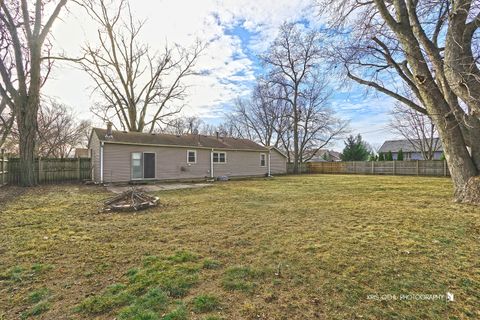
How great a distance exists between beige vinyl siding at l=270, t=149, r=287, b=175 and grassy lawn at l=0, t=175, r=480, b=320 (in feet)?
55.2

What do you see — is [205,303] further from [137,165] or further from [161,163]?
[161,163]

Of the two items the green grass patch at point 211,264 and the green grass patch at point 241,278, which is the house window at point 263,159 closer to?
the green grass patch at point 211,264

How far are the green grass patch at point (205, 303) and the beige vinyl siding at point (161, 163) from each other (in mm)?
12338

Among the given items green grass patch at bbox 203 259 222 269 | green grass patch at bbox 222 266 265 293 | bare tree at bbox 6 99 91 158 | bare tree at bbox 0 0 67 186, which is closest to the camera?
green grass patch at bbox 222 266 265 293

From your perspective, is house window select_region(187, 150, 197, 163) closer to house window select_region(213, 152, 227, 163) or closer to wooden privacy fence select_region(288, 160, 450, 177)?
house window select_region(213, 152, 227, 163)

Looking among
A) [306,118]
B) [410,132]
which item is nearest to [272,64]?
[306,118]

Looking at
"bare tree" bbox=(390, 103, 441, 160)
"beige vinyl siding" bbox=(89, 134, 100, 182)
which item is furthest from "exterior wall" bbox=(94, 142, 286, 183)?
"bare tree" bbox=(390, 103, 441, 160)

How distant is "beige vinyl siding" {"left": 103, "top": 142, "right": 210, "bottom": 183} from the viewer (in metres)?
12.8

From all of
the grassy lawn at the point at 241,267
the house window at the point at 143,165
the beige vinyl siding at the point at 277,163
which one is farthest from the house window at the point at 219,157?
the grassy lawn at the point at 241,267

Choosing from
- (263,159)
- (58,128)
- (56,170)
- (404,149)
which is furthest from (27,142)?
(404,149)

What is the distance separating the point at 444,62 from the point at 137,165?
45.2 feet

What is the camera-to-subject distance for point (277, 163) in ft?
76.1

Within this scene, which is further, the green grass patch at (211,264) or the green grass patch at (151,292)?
the green grass patch at (211,264)

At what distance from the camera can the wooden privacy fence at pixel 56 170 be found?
11.7 m
